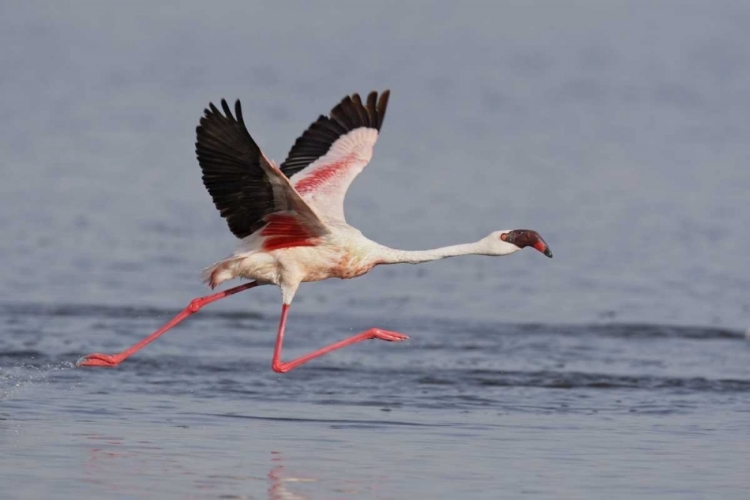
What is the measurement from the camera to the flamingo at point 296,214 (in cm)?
1114

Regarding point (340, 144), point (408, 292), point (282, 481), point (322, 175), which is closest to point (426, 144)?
point (408, 292)

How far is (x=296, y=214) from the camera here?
39.1 feet

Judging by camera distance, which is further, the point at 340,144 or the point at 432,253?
the point at 340,144

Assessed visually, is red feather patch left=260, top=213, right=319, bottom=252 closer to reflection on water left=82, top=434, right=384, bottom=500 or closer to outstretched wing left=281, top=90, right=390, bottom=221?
outstretched wing left=281, top=90, right=390, bottom=221

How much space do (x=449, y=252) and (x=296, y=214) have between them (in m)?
1.40

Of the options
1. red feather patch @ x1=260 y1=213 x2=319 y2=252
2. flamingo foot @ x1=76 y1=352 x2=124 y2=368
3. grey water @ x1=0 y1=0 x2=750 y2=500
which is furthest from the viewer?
flamingo foot @ x1=76 y1=352 x2=124 y2=368

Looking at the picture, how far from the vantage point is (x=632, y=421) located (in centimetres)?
1245

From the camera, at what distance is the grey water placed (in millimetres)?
10500

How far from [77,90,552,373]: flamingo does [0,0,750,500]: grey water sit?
3.65 ft

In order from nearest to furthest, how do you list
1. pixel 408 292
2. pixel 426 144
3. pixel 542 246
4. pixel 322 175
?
1. pixel 542 246
2. pixel 322 175
3. pixel 408 292
4. pixel 426 144

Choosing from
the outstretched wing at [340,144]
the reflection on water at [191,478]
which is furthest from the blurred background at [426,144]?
the reflection on water at [191,478]

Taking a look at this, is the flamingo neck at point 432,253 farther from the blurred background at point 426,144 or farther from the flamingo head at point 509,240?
the blurred background at point 426,144

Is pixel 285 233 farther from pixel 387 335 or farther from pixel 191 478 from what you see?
pixel 191 478

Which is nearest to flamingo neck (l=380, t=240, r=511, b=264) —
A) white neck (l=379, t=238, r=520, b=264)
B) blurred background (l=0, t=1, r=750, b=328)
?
white neck (l=379, t=238, r=520, b=264)
